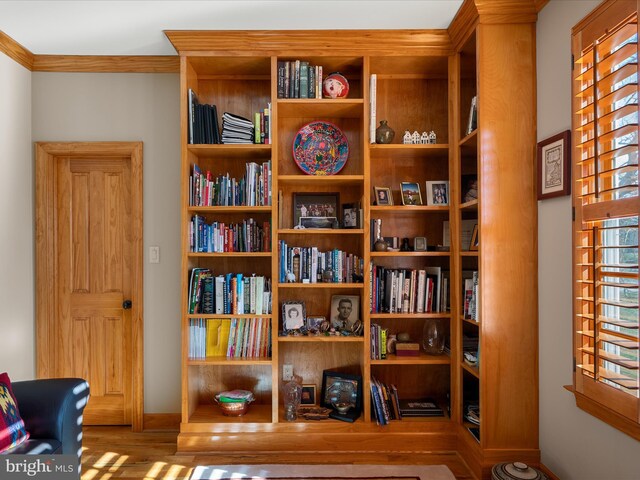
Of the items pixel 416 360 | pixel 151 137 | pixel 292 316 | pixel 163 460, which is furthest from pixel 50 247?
pixel 416 360

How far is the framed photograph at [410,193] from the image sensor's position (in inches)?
118

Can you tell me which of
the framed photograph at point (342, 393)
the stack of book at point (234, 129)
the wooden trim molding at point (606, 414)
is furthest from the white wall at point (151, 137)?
the wooden trim molding at point (606, 414)

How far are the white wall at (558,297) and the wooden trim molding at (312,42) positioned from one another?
27.0 inches

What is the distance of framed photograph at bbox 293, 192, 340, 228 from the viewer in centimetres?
312

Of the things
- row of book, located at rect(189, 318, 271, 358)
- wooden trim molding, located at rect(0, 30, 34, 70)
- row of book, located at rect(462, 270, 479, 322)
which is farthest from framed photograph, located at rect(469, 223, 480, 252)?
wooden trim molding, located at rect(0, 30, 34, 70)

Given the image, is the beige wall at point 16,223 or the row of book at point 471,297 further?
the beige wall at point 16,223

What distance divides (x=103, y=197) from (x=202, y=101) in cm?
105

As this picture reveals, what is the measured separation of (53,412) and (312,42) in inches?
100

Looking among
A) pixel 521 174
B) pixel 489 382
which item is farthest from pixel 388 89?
pixel 489 382

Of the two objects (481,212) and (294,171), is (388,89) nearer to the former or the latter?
(294,171)

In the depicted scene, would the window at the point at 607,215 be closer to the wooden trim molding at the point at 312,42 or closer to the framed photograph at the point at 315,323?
the wooden trim molding at the point at 312,42

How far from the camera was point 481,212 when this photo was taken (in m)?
2.43

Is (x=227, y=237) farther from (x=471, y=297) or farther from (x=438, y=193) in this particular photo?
(x=471, y=297)

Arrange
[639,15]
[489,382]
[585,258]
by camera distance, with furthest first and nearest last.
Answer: [489,382]
[585,258]
[639,15]
